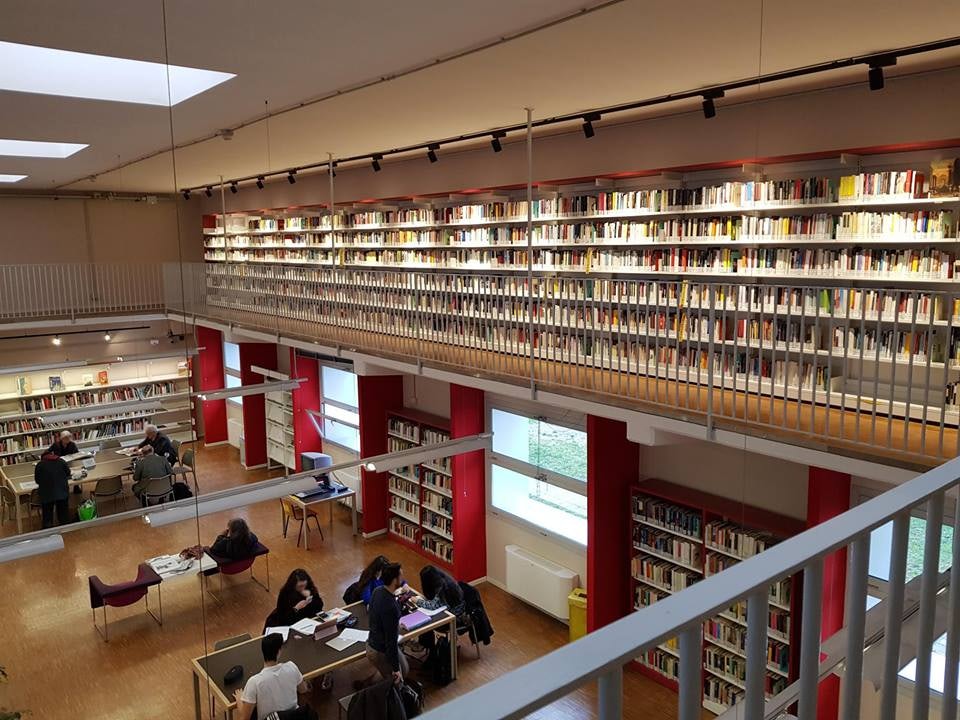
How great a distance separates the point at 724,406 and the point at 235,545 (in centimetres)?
612

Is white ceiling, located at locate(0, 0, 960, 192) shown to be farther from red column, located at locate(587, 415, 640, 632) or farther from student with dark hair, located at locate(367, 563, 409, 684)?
student with dark hair, located at locate(367, 563, 409, 684)

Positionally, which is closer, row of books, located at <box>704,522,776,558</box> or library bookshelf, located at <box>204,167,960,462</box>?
library bookshelf, located at <box>204,167,960,462</box>

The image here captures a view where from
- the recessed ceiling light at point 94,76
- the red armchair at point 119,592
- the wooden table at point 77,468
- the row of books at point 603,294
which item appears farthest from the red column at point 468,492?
the wooden table at point 77,468

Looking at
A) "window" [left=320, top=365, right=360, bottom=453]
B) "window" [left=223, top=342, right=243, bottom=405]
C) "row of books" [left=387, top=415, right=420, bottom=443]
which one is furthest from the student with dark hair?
"window" [left=223, top=342, right=243, bottom=405]

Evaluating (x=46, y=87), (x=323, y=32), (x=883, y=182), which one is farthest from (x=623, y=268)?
(x=46, y=87)

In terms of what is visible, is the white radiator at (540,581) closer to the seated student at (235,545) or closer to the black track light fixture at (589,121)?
the seated student at (235,545)

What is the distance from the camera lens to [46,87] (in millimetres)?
5152

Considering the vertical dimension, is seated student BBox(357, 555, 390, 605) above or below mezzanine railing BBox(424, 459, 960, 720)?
below

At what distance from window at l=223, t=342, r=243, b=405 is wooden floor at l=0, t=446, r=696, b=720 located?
423 cm

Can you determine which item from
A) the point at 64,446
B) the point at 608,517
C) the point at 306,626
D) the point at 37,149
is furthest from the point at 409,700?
the point at 64,446

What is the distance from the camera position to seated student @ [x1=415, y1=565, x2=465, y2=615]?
7.09 m

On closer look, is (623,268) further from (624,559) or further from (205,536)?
(205,536)

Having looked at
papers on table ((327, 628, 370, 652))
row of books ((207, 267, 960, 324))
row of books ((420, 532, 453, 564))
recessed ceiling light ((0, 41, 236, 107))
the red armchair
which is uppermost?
recessed ceiling light ((0, 41, 236, 107))

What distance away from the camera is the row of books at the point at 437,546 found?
9.14 meters
